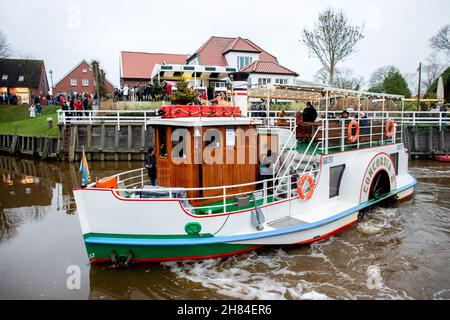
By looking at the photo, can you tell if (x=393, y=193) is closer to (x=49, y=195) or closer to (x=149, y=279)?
(x=149, y=279)

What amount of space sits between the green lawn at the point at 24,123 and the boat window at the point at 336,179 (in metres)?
18.8

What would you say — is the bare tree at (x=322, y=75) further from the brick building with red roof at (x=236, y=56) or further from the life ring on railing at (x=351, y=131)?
the life ring on railing at (x=351, y=131)

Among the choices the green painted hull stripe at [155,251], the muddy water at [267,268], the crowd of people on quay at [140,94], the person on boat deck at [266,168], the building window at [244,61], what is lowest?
the muddy water at [267,268]

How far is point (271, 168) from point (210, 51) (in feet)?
108

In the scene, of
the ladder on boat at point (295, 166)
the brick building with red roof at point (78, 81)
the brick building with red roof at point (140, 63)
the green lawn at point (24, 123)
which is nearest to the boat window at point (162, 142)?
the ladder on boat at point (295, 166)

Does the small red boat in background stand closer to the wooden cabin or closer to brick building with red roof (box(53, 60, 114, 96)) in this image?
the wooden cabin

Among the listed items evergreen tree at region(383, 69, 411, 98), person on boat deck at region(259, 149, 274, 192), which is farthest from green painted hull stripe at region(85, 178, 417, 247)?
evergreen tree at region(383, 69, 411, 98)

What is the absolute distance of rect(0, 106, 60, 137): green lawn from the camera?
24609mm

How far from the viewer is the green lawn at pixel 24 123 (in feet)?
80.7

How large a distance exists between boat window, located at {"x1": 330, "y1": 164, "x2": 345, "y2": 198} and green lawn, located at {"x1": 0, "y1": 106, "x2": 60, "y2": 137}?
61.6 feet

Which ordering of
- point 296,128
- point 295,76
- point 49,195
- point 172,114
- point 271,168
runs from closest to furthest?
point 172,114, point 271,168, point 296,128, point 49,195, point 295,76
